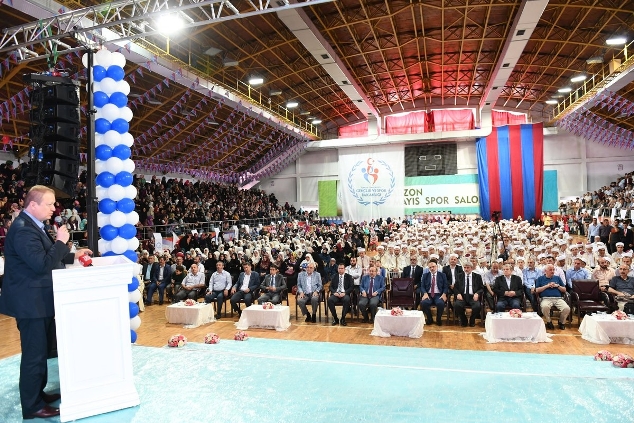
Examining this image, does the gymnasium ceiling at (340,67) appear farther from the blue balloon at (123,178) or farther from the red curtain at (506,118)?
the blue balloon at (123,178)

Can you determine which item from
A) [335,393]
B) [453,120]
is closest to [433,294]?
[335,393]

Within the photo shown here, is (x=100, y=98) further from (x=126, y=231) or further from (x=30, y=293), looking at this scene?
(x=30, y=293)

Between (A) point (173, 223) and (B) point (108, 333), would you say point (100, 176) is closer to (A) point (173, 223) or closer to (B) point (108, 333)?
(B) point (108, 333)

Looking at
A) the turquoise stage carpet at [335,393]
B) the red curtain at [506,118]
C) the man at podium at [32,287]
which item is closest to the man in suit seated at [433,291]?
the turquoise stage carpet at [335,393]

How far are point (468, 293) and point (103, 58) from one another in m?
6.43

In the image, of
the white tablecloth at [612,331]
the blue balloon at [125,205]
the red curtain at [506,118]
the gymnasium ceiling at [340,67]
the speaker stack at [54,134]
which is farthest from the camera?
the red curtain at [506,118]

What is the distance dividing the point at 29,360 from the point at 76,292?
49cm

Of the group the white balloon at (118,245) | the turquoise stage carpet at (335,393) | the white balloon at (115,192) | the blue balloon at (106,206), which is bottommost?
the turquoise stage carpet at (335,393)

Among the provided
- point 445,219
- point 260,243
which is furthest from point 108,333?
point 445,219

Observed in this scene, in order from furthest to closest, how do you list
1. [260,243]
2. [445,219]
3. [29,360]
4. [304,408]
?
1. [445,219]
2. [260,243]
3. [304,408]
4. [29,360]

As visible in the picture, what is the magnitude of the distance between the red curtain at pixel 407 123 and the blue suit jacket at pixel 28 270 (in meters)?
25.0

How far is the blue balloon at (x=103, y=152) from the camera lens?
4.96 m

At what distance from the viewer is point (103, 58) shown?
4.98 meters

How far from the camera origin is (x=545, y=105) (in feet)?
82.4
